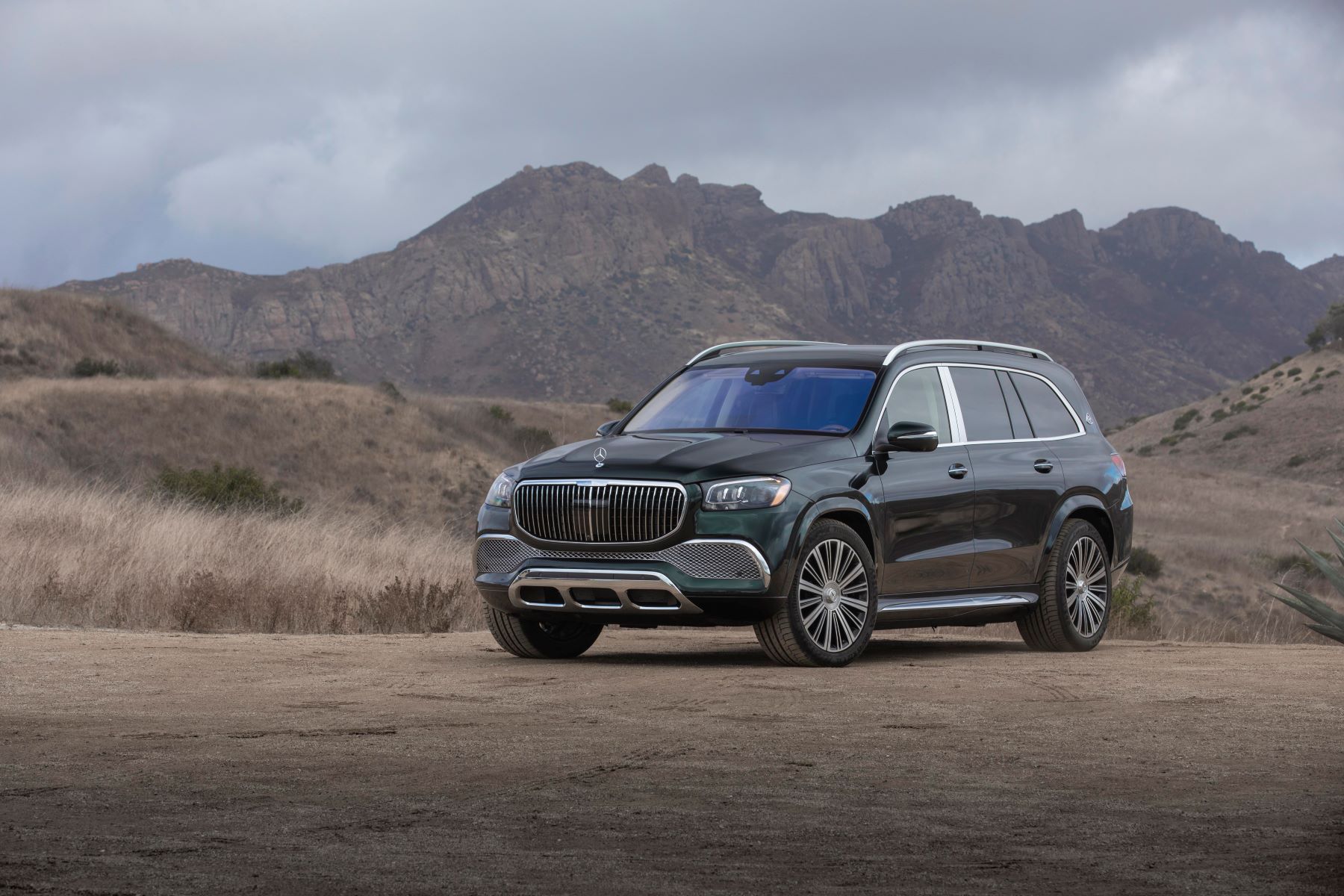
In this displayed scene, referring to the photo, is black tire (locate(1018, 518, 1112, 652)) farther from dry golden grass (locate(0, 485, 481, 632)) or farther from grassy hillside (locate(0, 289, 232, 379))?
grassy hillside (locate(0, 289, 232, 379))

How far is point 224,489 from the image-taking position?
32.8m

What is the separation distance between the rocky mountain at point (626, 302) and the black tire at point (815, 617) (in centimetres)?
11643

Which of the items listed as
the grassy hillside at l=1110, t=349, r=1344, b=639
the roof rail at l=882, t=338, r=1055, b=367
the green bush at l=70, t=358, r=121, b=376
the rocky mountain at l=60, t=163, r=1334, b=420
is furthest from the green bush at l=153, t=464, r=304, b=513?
the rocky mountain at l=60, t=163, r=1334, b=420

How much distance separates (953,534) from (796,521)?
1.67 m

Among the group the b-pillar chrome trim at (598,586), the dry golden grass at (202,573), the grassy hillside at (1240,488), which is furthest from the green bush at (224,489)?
the b-pillar chrome trim at (598,586)

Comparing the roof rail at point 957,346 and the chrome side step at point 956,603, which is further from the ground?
the roof rail at point 957,346

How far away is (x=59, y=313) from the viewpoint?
70.4 m

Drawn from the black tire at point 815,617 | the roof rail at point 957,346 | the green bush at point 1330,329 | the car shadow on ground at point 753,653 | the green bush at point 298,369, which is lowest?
the car shadow on ground at point 753,653

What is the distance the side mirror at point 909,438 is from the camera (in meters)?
10.2

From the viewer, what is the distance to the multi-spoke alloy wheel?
39.2 ft

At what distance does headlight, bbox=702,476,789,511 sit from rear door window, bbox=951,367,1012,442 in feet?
7.17

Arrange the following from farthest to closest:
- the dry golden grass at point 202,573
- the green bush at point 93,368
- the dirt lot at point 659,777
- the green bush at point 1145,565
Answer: the green bush at point 93,368, the green bush at point 1145,565, the dry golden grass at point 202,573, the dirt lot at point 659,777

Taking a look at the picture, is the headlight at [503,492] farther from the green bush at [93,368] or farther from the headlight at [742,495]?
the green bush at [93,368]

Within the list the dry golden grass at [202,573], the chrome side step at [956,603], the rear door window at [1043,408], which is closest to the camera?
the chrome side step at [956,603]
